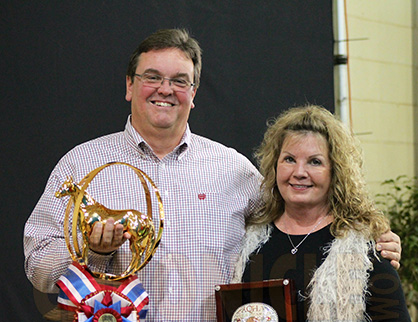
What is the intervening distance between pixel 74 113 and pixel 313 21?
1.20 metres

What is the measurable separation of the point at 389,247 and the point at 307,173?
313 mm

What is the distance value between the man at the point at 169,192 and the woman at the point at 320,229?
0.09 metres

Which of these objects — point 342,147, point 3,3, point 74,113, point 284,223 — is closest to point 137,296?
point 284,223

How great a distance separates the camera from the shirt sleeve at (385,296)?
173 cm

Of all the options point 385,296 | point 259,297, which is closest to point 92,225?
point 259,297

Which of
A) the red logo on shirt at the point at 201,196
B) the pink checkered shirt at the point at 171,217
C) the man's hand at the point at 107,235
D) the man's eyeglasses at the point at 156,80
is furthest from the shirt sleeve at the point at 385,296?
the man's eyeglasses at the point at 156,80

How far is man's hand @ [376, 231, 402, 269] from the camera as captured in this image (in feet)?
6.00

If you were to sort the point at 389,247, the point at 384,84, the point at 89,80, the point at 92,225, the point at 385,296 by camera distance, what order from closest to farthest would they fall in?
the point at 92,225 → the point at 385,296 → the point at 389,247 → the point at 89,80 → the point at 384,84

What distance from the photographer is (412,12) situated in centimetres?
421

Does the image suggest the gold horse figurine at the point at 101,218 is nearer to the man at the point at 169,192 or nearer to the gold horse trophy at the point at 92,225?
the gold horse trophy at the point at 92,225

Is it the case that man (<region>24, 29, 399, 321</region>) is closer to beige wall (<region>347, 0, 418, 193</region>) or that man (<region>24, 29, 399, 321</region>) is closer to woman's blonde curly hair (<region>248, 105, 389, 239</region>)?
woman's blonde curly hair (<region>248, 105, 389, 239</region>)

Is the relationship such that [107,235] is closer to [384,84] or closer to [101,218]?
[101,218]

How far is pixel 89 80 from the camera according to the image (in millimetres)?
2455

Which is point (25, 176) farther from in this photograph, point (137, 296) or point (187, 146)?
point (137, 296)
